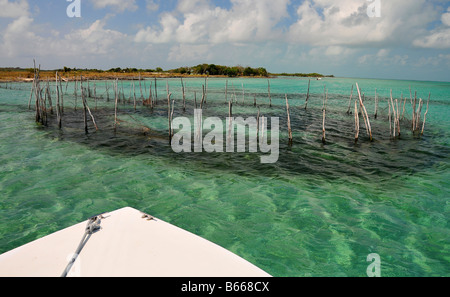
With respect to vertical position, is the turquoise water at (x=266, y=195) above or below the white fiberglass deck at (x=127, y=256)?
below

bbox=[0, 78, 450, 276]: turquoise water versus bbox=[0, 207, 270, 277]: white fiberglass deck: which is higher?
bbox=[0, 207, 270, 277]: white fiberglass deck

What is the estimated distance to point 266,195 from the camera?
7.75 metres

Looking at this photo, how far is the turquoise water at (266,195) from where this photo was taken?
542 cm

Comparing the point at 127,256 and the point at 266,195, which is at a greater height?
the point at 127,256

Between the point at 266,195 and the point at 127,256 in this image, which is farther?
the point at 266,195

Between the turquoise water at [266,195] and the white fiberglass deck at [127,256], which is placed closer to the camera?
the white fiberglass deck at [127,256]

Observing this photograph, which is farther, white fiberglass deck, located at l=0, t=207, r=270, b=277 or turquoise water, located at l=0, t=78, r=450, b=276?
turquoise water, located at l=0, t=78, r=450, b=276

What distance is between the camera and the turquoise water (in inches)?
213
